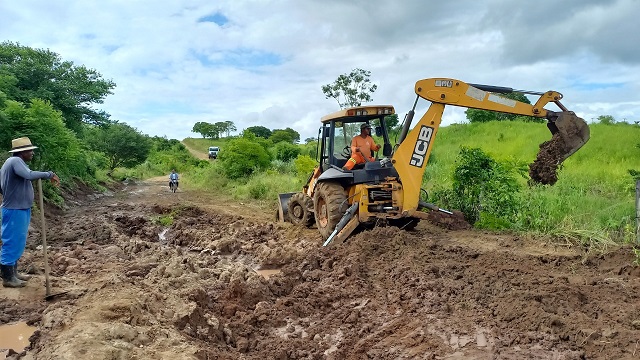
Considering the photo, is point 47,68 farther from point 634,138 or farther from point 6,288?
point 634,138

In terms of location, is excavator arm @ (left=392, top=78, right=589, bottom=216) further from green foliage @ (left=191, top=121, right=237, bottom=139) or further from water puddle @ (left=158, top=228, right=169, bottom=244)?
green foliage @ (left=191, top=121, right=237, bottom=139)

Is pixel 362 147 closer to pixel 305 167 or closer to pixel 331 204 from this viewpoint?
pixel 331 204

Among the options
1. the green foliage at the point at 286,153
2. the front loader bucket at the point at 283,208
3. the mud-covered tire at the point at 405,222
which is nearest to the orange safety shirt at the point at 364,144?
the mud-covered tire at the point at 405,222

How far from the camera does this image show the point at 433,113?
8484mm

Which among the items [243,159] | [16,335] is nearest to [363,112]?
[16,335]

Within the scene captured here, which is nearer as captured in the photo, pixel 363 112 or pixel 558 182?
pixel 363 112

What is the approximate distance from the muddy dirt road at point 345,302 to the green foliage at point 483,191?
1058 mm

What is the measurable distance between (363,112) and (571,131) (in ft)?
11.0

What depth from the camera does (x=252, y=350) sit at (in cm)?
478

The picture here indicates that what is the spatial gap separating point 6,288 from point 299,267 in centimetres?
356

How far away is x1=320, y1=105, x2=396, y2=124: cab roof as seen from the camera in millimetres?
9172

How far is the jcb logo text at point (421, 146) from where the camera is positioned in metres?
8.46

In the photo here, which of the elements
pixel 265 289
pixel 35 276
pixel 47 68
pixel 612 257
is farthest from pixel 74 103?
pixel 612 257

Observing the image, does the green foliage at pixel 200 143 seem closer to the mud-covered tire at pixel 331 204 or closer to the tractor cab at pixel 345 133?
the tractor cab at pixel 345 133
